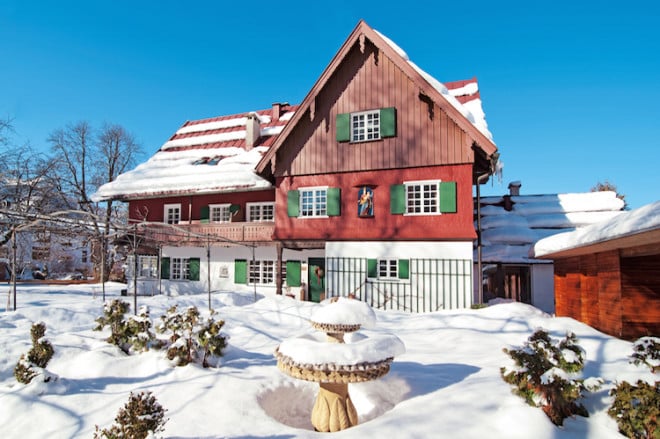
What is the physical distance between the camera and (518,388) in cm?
427

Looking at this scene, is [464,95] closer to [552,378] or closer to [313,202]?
[313,202]

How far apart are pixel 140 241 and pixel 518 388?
66.9 ft

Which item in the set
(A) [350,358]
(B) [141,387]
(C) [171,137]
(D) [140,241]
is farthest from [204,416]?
(C) [171,137]

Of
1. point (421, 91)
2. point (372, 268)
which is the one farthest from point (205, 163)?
point (421, 91)

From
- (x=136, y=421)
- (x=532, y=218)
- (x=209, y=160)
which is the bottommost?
(x=136, y=421)

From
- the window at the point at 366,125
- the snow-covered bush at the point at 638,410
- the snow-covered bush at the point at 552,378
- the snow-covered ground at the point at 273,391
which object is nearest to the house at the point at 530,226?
the window at the point at 366,125

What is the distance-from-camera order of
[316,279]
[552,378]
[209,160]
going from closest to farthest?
[552,378] → [316,279] → [209,160]

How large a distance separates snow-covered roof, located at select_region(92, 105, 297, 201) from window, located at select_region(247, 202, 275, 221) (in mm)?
1476

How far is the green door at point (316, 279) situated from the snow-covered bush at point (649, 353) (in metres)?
13.9

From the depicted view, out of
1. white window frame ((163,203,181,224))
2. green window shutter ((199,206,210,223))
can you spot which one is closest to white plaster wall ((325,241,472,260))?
green window shutter ((199,206,210,223))

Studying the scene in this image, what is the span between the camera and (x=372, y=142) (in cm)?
1628

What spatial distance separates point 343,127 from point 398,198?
387 centimetres

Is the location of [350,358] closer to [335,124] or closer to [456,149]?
[456,149]

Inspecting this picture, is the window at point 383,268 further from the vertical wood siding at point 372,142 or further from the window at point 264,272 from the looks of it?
the window at point 264,272
